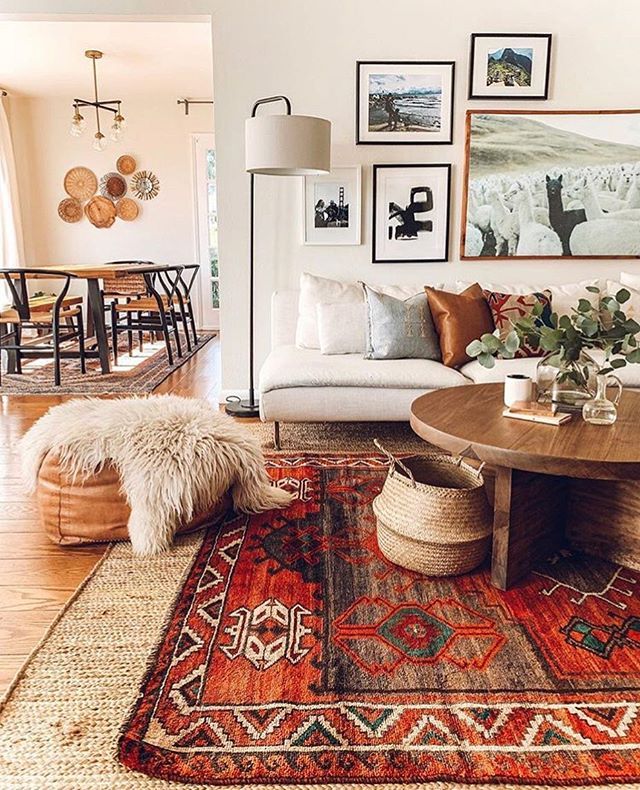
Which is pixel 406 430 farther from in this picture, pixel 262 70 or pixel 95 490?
pixel 262 70

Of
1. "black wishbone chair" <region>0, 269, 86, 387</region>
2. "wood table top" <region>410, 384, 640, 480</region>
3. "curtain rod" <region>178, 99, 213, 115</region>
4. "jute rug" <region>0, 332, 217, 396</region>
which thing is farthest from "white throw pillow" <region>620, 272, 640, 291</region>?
"curtain rod" <region>178, 99, 213, 115</region>

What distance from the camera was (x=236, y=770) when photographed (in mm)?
1315

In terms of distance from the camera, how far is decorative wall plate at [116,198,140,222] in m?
7.61

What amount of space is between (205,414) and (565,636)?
141cm

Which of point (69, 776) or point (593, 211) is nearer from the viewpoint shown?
point (69, 776)

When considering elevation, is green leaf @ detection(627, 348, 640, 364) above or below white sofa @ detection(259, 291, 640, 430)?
above

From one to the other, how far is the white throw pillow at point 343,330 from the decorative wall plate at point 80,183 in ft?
16.8

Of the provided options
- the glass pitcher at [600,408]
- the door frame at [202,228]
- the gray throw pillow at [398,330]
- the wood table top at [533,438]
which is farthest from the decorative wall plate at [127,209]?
the glass pitcher at [600,408]

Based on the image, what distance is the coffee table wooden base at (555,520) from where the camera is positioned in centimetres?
193

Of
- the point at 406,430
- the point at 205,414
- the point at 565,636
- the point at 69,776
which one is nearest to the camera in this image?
the point at 69,776

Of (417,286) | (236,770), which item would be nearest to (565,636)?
(236,770)

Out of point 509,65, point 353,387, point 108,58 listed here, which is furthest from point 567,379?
point 108,58

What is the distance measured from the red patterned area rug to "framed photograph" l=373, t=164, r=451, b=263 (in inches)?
90.2

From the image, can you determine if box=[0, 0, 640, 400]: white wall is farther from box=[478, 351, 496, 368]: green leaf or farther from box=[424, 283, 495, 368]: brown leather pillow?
box=[478, 351, 496, 368]: green leaf
